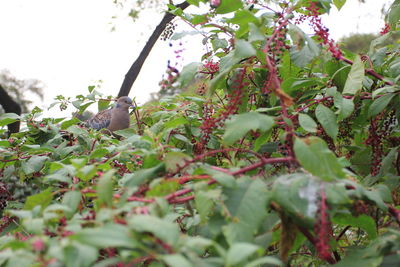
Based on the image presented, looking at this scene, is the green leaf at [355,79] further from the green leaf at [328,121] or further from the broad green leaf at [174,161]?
the broad green leaf at [174,161]

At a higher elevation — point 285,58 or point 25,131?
point 285,58

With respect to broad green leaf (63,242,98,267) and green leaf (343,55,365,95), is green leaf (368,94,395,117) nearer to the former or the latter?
green leaf (343,55,365,95)

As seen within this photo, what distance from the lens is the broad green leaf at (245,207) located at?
0.89 meters

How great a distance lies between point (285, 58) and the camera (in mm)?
1525

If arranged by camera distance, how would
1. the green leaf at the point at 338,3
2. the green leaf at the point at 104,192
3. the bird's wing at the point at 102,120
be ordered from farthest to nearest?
the bird's wing at the point at 102,120 → the green leaf at the point at 338,3 → the green leaf at the point at 104,192

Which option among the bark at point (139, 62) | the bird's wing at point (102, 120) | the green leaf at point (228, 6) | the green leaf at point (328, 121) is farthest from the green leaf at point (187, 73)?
the bird's wing at point (102, 120)

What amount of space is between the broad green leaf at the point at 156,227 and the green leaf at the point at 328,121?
2.30 ft

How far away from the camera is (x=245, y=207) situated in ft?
3.06

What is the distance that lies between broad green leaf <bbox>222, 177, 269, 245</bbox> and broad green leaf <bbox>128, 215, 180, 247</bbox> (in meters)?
0.15

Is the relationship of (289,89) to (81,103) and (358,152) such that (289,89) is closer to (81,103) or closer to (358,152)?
(358,152)

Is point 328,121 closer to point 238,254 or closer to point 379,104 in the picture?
point 379,104

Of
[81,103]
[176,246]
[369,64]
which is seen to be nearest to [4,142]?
[81,103]

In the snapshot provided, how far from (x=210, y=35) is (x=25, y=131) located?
104cm

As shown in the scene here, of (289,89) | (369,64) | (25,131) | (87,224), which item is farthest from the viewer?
(25,131)
